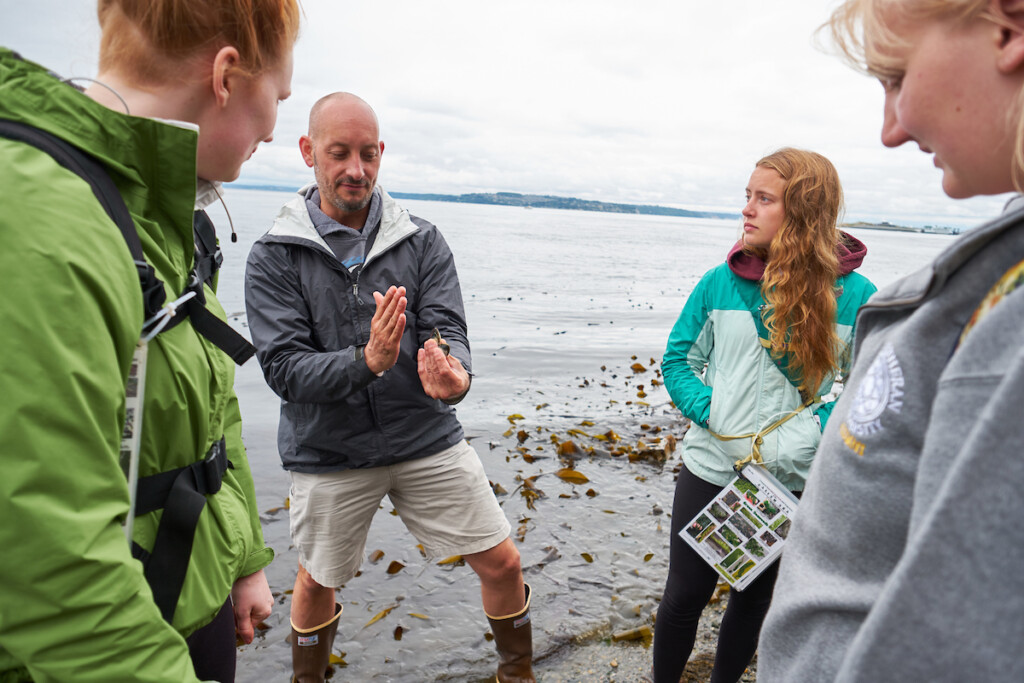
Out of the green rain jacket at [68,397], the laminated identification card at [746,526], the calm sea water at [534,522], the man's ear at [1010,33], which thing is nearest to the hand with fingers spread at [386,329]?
the green rain jacket at [68,397]

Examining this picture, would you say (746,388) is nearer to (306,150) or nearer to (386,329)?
(386,329)

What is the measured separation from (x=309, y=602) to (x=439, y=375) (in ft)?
4.77

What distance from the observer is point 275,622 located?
4.27 meters

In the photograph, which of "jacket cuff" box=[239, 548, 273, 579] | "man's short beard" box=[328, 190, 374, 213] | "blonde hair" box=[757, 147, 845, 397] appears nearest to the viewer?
"jacket cuff" box=[239, 548, 273, 579]

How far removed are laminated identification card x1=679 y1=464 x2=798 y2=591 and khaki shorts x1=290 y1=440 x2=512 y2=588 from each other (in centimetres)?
110

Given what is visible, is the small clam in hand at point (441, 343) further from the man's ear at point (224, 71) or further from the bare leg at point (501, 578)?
the man's ear at point (224, 71)

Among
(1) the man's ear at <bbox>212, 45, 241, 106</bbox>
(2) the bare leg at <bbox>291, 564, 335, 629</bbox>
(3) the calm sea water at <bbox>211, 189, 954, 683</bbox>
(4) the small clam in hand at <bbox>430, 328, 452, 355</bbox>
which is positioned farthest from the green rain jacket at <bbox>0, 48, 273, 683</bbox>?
(3) the calm sea water at <bbox>211, 189, 954, 683</bbox>

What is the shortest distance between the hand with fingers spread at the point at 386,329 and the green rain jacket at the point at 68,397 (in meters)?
1.47

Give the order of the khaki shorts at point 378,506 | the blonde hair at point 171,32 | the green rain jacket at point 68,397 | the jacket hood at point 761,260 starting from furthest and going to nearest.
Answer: the khaki shorts at point 378,506
the jacket hood at point 761,260
the blonde hair at point 171,32
the green rain jacket at point 68,397

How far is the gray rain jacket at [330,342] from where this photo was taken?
3127mm

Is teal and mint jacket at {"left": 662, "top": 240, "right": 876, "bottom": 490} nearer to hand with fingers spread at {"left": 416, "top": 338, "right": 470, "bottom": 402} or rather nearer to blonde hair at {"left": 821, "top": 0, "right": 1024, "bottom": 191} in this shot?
hand with fingers spread at {"left": 416, "top": 338, "right": 470, "bottom": 402}

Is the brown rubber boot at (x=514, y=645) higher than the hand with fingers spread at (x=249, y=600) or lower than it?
lower

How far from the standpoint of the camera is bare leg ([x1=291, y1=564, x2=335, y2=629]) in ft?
11.1

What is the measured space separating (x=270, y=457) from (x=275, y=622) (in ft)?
10.7
